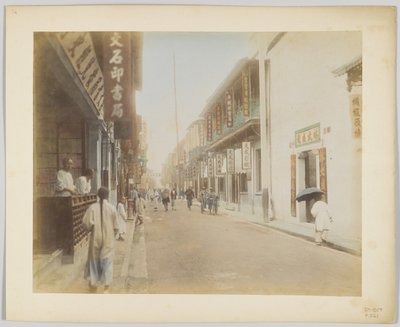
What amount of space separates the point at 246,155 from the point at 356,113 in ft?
3.91

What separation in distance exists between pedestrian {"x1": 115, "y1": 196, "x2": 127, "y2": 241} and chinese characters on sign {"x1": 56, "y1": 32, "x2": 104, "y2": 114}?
89 centimetres

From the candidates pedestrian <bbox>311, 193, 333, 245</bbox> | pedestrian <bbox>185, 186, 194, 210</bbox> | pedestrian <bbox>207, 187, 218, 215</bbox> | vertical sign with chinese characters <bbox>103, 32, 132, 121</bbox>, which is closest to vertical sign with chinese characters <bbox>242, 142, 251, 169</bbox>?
pedestrian <bbox>207, 187, 218, 215</bbox>

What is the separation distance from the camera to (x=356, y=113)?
4047mm

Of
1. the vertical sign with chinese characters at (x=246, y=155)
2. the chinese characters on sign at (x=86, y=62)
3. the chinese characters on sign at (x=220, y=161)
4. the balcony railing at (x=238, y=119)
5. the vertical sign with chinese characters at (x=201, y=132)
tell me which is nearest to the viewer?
the chinese characters on sign at (x=86, y=62)

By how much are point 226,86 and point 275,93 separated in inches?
20.6

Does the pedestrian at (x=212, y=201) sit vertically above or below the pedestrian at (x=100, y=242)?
above

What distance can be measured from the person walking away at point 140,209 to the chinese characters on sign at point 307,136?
1651 mm

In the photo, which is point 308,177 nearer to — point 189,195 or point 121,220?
point 189,195

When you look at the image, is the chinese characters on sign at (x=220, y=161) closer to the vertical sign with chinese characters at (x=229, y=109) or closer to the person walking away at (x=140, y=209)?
the vertical sign with chinese characters at (x=229, y=109)

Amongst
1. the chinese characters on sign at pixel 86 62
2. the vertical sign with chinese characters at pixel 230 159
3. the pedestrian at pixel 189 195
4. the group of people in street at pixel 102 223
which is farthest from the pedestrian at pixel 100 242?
the vertical sign with chinese characters at pixel 230 159

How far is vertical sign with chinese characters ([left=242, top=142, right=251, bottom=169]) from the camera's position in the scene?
4621 mm

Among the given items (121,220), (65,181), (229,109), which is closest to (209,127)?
(229,109)

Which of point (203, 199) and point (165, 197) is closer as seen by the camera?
point (203, 199)

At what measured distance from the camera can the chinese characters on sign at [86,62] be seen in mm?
3924
